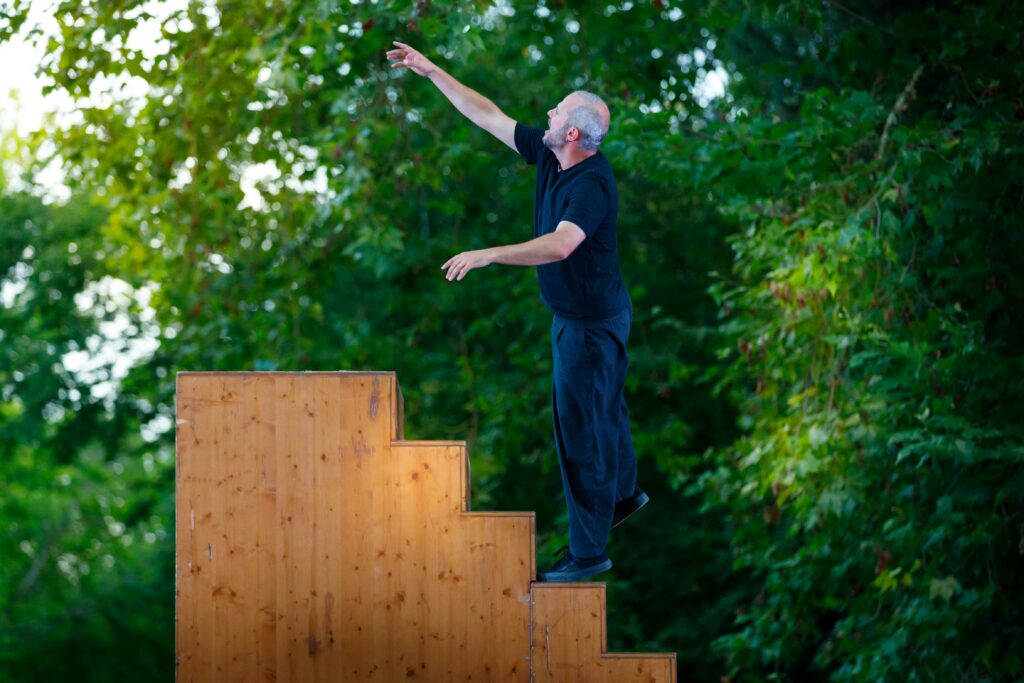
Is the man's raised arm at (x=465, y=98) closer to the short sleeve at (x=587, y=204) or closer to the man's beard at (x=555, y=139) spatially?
the man's beard at (x=555, y=139)

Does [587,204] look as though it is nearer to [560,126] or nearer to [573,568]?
[560,126]

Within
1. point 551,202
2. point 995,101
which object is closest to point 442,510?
point 551,202

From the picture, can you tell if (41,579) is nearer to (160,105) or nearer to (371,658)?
(160,105)

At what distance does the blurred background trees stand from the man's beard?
6.27 feet

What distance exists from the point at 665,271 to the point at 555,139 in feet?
26.8

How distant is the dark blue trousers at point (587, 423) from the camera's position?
13.8 feet

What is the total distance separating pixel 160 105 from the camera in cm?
849

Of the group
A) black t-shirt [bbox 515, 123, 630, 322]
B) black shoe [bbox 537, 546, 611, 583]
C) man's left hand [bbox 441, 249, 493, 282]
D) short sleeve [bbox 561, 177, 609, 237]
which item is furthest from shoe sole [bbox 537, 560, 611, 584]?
man's left hand [bbox 441, 249, 493, 282]

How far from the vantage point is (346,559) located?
4195mm

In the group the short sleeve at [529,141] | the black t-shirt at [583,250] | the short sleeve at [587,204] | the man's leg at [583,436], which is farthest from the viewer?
the short sleeve at [529,141]

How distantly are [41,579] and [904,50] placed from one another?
12837 millimetres

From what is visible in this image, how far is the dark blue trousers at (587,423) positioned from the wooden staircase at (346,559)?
17 cm

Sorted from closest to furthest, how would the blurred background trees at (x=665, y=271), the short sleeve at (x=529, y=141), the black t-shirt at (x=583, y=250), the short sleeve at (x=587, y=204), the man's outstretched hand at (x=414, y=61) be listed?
the short sleeve at (x=587, y=204)
the black t-shirt at (x=583, y=250)
the short sleeve at (x=529, y=141)
the man's outstretched hand at (x=414, y=61)
the blurred background trees at (x=665, y=271)

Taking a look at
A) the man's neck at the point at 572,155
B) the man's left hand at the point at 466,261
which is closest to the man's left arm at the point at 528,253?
the man's left hand at the point at 466,261
